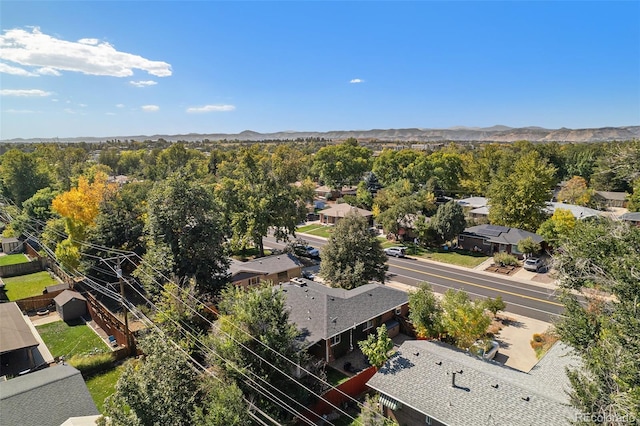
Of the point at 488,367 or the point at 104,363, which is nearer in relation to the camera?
the point at 488,367

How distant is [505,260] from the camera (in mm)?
40281

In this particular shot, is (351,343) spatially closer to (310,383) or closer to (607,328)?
(310,383)

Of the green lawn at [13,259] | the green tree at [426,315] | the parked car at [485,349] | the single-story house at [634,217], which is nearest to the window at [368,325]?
the green tree at [426,315]

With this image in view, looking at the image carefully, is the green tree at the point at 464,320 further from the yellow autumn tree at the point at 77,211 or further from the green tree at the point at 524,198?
the yellow autumn tree at the point at 77,211

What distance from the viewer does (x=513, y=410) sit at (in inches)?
583

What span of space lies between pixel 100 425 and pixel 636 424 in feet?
52.7

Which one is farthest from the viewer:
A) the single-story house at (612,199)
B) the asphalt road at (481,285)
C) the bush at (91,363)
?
the single-story house at (612,199)

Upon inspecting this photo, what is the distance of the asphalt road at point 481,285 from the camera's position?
99.1ft

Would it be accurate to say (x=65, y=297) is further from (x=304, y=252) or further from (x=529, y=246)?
(x=529, y=246)

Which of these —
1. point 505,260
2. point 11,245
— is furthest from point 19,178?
point 505,260

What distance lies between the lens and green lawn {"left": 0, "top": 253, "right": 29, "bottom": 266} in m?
44.2

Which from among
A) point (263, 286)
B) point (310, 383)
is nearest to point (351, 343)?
point (310, 383)

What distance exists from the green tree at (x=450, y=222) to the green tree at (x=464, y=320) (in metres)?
25.9

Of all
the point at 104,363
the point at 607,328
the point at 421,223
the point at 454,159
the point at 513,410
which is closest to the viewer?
the point at 607,328
